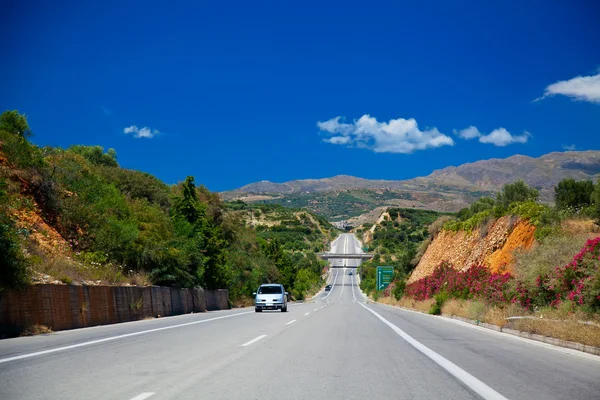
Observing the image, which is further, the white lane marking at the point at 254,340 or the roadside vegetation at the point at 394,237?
the roadside vegetation at the point at 394,237

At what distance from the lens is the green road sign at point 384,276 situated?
92.1 metres

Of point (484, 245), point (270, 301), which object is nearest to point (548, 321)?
point (270, 301)

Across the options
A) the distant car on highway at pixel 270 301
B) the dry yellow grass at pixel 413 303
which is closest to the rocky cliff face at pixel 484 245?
the dry yellow grass at pixel 413 303

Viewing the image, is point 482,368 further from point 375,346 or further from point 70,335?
point 70,335

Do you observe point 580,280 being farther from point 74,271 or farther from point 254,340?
point 74,271

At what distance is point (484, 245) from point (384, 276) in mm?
54435

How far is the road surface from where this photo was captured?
23.1ft

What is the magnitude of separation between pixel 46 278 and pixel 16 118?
23.8m

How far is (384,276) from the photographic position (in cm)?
9369

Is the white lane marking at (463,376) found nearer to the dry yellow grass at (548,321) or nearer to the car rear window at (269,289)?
the dry yellow grass at (548,321)

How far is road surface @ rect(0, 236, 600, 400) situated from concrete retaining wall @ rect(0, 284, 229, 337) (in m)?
1.07

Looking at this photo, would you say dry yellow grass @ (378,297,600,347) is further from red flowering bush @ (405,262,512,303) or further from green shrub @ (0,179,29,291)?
green shrub @ (0,179,29,291)

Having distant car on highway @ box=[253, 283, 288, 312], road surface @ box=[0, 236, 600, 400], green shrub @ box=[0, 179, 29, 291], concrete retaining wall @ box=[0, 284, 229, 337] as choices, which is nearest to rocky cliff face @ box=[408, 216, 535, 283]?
distant car on highway @ box=[253, 283, 288, 312]

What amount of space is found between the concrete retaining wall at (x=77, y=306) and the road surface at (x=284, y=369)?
3.50 ft
